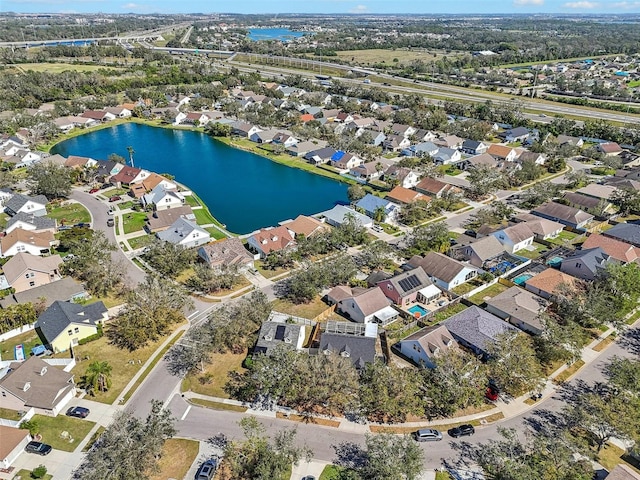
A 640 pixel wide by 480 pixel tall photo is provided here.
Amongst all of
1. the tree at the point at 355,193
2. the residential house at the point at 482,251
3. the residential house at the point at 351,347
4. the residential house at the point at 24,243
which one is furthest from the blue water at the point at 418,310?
the residential house at the point at 24,243

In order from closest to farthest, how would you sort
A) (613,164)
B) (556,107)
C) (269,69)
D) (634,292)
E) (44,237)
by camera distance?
1. (634,292)
2. (44,237)
3. (613,164)
4. (556,107)
5. (269,69)

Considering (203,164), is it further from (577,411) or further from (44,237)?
(577,411)

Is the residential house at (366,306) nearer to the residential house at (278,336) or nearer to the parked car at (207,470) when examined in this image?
the residential house at (278,336)

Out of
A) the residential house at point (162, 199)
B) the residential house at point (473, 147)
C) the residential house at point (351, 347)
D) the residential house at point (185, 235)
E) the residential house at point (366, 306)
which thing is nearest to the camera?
the residential house at point (351, 347)

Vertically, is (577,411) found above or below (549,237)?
above

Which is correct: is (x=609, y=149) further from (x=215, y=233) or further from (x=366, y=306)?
(x=215, y=233)

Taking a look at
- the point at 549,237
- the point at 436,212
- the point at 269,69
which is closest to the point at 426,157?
the point at 436,212

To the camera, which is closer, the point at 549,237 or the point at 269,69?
the point at 549,237
